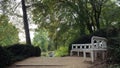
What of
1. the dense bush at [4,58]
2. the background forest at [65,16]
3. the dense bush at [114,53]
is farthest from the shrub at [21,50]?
the dense bush at [114,53]

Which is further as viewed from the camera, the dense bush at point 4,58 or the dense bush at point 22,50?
the dense bush at point 22,50

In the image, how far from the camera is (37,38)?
52406mm

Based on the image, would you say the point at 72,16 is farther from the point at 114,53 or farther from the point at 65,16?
the point at 114,53

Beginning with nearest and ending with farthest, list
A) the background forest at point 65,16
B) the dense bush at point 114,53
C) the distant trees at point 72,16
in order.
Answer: the dense bush at point 114,53, the background forest at point 65,16, the distant trees at point 72,16

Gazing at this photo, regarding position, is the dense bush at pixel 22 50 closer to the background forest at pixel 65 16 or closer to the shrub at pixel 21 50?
the shrub at pixel 21 50

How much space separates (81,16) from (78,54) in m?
7.31

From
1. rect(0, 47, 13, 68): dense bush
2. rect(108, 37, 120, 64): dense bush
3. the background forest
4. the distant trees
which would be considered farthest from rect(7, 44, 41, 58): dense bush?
rect(108, 37, 120, 64): dense bush

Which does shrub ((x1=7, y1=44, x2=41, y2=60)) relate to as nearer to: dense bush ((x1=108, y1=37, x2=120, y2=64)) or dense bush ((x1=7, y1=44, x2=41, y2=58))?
dense bush ((x1=7, y1=44, x2=41, y2=58))

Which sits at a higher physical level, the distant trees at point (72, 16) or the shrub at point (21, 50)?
the distant trees at point (72, 16)

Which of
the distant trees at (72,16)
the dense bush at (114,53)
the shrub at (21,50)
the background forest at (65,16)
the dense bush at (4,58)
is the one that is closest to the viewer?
the dense bush at (114,53)

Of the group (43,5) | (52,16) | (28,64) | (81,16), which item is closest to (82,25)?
(81,16)

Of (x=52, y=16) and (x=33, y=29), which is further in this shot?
(x=33, y=29)

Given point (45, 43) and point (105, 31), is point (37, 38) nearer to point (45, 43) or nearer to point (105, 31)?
point (45, 43)

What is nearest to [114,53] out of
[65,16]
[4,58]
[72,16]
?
[4,58]
